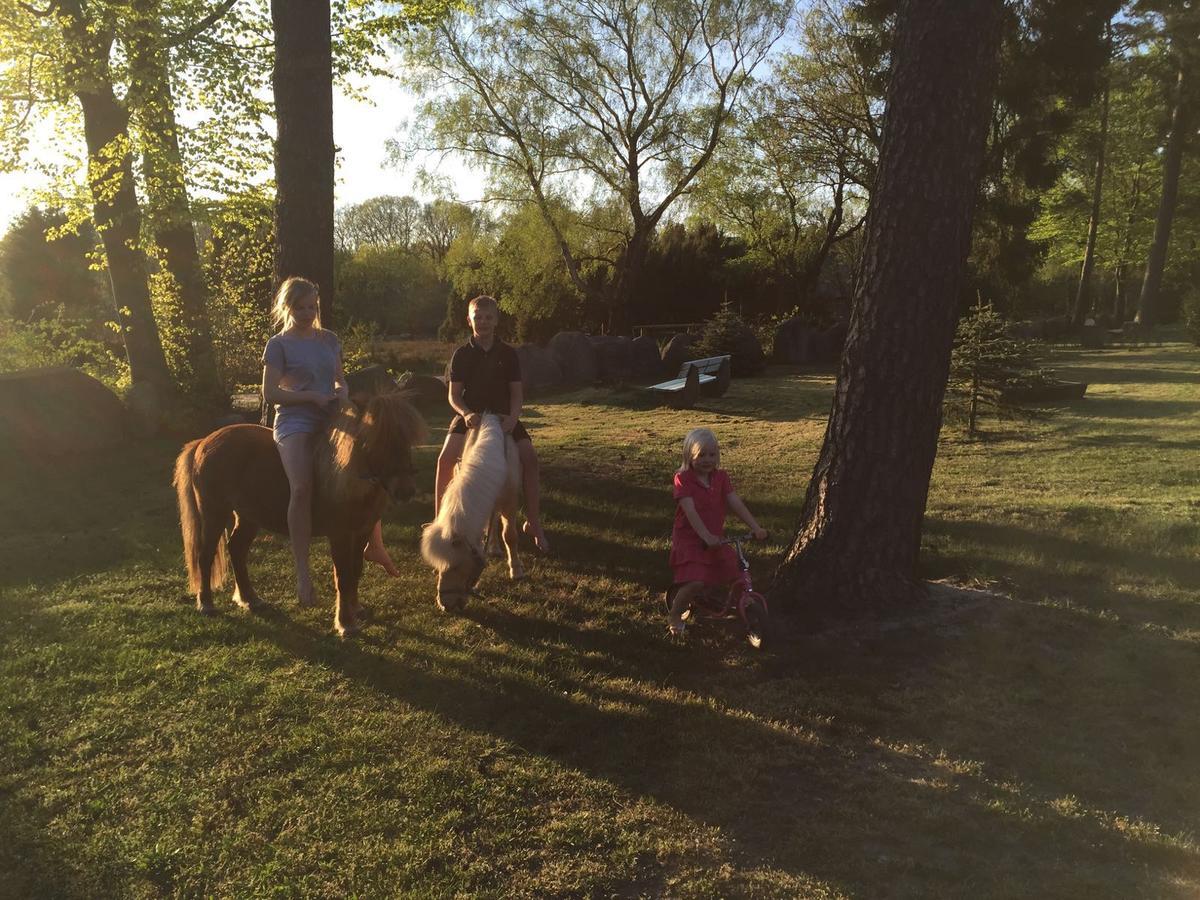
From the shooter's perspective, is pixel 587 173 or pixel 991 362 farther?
pixel 587 173

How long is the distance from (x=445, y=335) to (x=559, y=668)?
1333 inches

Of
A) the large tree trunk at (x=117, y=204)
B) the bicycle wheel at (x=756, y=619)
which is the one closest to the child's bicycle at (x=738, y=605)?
the bicycle wheel at (x=756, y=619)

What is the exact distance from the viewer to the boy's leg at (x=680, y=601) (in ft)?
14.5

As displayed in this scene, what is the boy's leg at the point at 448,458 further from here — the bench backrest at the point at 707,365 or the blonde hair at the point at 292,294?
the bench backrest at the point at 707,365

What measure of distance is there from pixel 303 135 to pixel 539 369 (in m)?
14.4

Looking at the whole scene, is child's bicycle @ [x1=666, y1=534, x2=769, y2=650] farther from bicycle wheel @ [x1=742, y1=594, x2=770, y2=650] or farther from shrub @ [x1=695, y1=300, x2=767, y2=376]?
shrub @ [x1=695, y1=300, x2=767, y2=376]

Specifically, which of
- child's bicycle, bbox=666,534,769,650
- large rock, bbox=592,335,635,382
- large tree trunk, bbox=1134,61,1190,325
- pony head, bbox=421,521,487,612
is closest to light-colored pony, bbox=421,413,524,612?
pony head, bbox=421,521,487,612

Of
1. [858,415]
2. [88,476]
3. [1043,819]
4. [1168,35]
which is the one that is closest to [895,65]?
[858,415]

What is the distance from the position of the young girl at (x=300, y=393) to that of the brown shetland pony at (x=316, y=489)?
0.09 meters

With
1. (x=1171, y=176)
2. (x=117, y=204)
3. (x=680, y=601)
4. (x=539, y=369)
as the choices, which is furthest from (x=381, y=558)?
(x=1171, y=176)

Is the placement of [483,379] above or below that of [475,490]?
above

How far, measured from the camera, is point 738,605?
4.32 metres

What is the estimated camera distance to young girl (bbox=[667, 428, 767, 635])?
4.41 m

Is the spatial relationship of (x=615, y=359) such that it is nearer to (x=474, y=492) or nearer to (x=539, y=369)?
(x=539, y=369)
